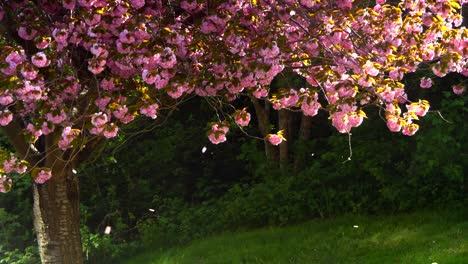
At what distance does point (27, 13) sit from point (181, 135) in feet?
24.9

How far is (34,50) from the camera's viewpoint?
4.39 metres

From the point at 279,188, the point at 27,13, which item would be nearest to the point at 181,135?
the point at 279,188

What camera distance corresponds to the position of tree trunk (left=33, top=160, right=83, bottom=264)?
16.0 feet

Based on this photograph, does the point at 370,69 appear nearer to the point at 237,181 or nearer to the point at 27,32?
the point at 27,32

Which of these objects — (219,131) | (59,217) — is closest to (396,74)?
(219,131)

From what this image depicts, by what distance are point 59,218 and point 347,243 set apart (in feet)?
11.3

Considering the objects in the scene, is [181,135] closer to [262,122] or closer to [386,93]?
[262,122]

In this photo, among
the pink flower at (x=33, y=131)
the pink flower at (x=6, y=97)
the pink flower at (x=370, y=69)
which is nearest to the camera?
the pink flower at (x=6, y=97)

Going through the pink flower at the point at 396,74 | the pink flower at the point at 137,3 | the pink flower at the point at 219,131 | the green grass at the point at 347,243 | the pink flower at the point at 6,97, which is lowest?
the green grass at the point at 347,243

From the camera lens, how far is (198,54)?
3992 mm

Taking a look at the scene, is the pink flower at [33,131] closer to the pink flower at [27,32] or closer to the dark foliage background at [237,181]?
the pink flower at [27,32]

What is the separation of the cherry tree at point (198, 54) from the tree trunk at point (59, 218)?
2.79ft

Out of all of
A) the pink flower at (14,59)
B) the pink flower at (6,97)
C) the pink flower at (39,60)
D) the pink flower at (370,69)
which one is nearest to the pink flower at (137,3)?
the pink flower at (39,60)

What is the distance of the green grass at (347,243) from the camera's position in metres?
6.45
